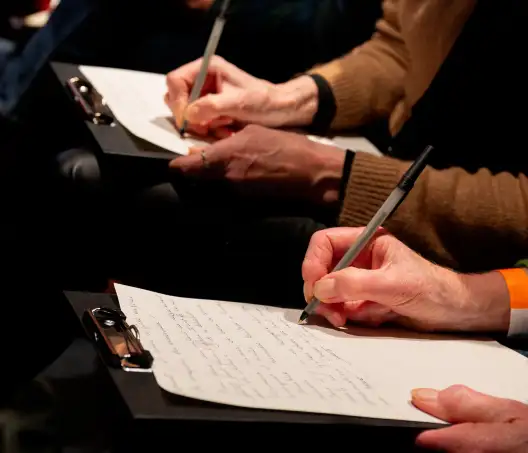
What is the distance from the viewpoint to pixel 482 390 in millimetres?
636

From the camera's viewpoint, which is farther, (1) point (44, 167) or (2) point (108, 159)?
(1) point (44, 167)

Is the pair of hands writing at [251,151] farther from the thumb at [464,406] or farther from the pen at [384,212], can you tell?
the thumb at [464,406]

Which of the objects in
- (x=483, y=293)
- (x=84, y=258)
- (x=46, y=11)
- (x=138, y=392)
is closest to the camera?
(x=138, y=392)

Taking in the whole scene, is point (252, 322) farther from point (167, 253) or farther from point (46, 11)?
point (46, 11)

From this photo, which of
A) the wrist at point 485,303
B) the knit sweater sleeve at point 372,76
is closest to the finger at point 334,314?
the wrist at point 485,303

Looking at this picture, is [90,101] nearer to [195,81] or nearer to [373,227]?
[195,81]

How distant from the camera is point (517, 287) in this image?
755mm

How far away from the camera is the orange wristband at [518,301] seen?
75 cm

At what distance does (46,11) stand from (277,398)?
1.68 meters

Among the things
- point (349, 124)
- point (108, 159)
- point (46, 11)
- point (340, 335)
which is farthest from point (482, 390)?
point (46, 11)

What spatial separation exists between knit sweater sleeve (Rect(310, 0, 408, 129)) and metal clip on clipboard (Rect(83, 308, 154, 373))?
62cm

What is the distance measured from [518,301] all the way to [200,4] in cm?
100

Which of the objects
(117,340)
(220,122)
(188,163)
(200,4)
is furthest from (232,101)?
(200,4)

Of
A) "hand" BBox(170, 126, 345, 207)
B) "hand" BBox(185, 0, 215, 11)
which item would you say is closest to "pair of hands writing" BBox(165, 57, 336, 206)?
"hand" BBox(170, 126, 345, 207)
